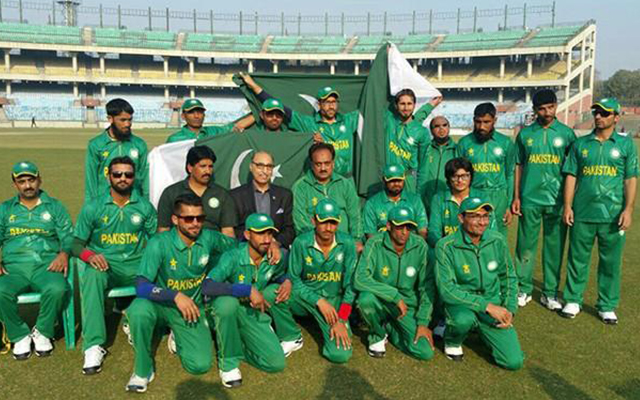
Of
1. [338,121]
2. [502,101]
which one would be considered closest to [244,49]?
[502,101]

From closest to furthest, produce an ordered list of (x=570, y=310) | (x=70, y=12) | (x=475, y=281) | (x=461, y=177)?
(x=475, y=281), (x=461, y=177), (x=570, y=310), (x=70, y=12)

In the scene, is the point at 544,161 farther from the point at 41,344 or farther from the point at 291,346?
the point at 41,344

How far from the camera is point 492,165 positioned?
19.3 ft

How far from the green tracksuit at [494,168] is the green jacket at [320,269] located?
6.37 feet

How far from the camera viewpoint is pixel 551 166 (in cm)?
591

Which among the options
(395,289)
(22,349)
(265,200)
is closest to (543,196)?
(395,289)

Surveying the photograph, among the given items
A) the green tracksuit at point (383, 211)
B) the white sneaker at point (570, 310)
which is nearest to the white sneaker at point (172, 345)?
the green tracksuit at point (383, 211)

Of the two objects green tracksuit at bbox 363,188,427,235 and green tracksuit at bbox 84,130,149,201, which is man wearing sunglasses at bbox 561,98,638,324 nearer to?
green tracksuit at bbox 363,188,427,235

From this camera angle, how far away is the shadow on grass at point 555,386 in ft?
13.3

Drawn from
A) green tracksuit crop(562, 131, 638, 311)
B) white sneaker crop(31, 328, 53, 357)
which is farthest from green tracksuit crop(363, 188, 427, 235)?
white sneaker crop(31, 328, 53, 357)

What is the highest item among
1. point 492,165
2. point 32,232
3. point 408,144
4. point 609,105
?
point 609,105

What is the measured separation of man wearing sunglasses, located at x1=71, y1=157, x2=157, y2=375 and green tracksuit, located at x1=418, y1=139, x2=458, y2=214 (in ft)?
10.3

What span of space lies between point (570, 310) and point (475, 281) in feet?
5.65

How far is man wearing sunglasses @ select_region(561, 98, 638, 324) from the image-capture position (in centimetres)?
553
